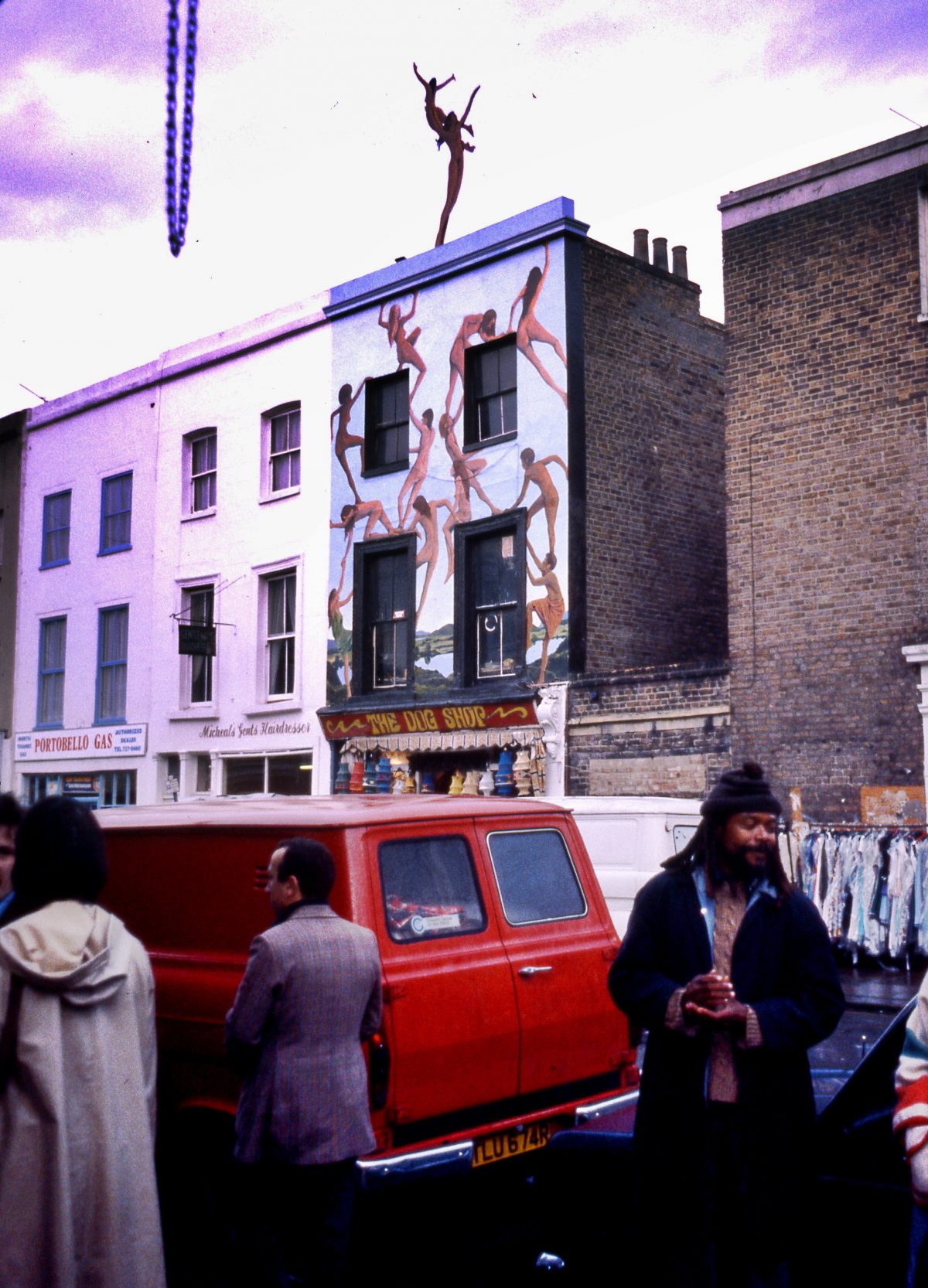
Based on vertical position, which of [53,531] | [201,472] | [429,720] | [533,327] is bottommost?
[429,720]

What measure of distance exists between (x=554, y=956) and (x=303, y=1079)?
1883mm

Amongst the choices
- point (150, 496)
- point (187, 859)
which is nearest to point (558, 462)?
point (150, 496)

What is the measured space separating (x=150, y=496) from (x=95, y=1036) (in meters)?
22.3

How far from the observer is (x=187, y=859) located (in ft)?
19.7

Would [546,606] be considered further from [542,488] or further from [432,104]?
[432,104]

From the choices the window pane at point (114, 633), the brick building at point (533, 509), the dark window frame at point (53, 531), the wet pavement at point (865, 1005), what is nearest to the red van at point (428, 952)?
the wet pavement at point (865, 1005)

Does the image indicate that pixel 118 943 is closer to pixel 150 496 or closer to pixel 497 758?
pixel 497 758

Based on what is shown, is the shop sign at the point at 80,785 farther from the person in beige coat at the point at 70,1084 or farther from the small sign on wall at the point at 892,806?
the person in beige coat at the point at 70,1084

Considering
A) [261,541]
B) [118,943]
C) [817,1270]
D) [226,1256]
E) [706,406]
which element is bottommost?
[226,1256]

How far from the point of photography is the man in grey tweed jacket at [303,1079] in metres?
4.32

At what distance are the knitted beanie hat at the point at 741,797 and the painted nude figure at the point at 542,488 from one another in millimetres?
14395

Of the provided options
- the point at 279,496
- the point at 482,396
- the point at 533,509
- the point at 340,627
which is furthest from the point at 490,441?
the point at 279,496

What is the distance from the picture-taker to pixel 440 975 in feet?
17.7

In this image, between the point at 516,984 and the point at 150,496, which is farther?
the point at 150,496
